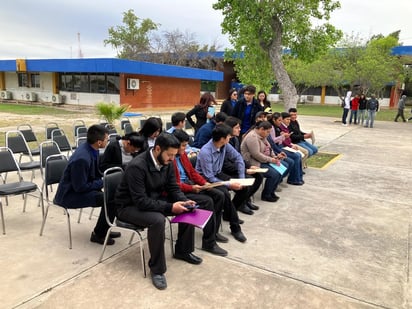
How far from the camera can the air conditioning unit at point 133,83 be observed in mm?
20219

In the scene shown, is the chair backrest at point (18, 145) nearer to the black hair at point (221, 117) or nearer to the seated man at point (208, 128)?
the seated man at point (208, 128)

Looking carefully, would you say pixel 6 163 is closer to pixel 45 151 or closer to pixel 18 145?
pixel 45 151

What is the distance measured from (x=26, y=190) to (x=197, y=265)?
2.20 m

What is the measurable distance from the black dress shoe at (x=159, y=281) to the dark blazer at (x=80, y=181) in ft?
3.44

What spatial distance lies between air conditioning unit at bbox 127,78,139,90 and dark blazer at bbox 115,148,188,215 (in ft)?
59.2

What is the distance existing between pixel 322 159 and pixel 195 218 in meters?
6.56

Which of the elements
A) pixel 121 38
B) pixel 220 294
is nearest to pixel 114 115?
pixel 220 294

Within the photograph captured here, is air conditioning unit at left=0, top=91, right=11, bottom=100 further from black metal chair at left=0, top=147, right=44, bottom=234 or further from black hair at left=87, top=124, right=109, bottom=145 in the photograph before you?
black hair at left=87, top=124, right=109, bottom=145

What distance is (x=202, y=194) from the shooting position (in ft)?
12.2

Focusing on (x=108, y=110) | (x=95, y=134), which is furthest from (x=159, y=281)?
(x=108, y=110)

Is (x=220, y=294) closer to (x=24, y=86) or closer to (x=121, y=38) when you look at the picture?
(x=24, y=86)

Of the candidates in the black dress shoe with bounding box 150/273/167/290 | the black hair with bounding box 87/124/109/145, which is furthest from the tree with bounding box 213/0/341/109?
the black dress shoe with bounding box 150/273/167/290

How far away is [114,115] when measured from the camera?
1051 cm

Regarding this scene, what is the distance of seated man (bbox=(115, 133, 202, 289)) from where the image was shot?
9.56 feet
